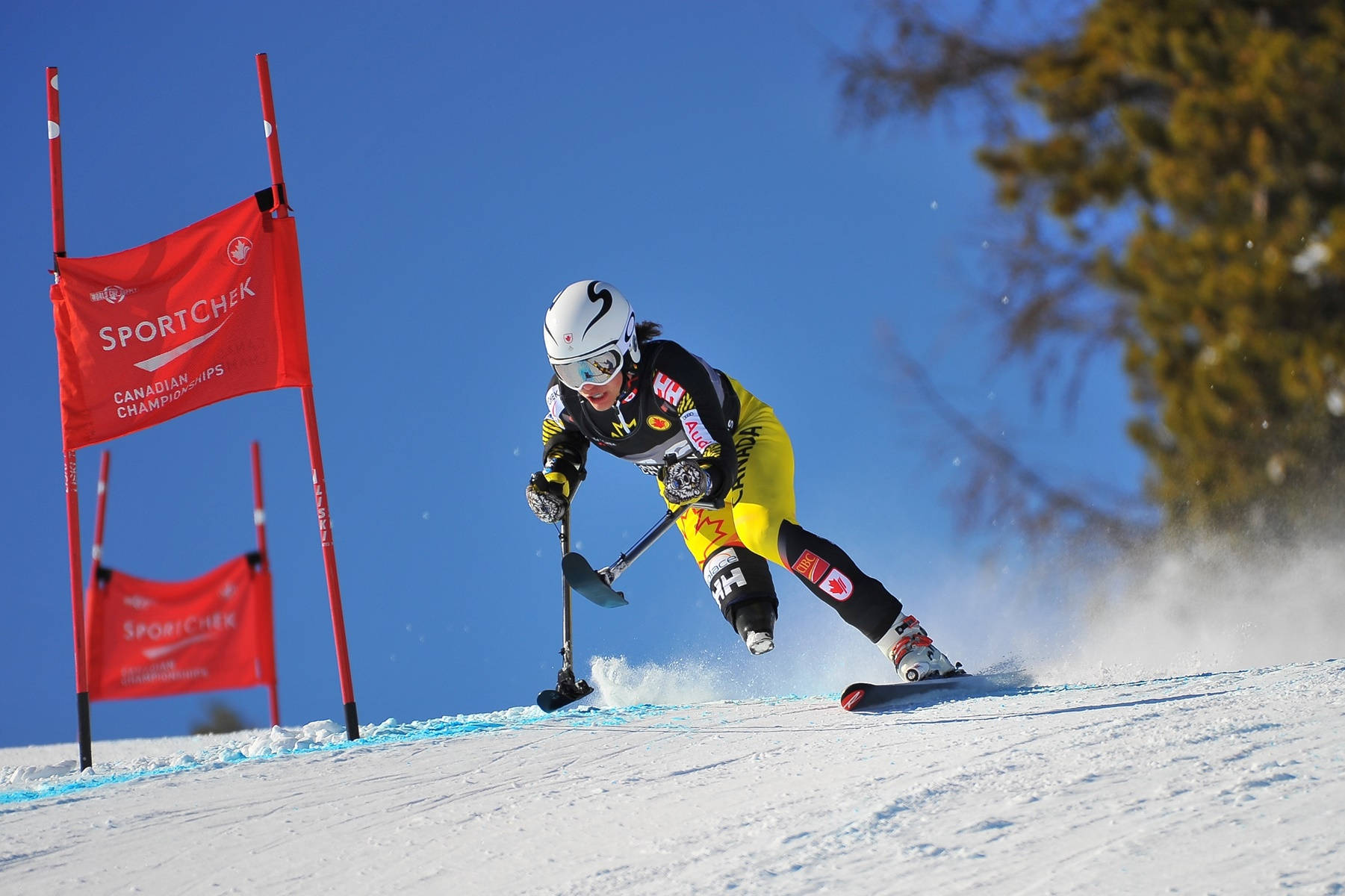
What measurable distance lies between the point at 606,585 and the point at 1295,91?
29.1 ft

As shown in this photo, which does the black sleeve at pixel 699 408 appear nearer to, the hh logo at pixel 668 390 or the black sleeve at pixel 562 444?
the hh logo at pixel 668 390

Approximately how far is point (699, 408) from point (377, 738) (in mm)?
2068

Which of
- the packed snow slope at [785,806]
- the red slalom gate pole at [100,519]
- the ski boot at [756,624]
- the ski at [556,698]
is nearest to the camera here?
the packed snow slope at [785,806]

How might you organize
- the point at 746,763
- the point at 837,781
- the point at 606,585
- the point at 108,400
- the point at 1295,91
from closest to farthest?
1. the point at 837,781
2. the point at 746,763
3. the point at 606,585
4. the point at 108,400
5. the point at 1295,91

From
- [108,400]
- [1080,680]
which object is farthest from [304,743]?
[1080,680]

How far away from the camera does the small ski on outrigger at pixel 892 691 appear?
14.0 feet

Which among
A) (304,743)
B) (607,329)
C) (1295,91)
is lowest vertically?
(304,743)

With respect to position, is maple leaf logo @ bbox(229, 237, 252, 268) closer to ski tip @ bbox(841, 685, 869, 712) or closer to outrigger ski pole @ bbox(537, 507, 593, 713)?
outrigger ski pole @ bbox(537, 507, 593, 713)

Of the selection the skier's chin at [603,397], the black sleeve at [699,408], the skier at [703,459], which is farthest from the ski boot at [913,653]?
the skier's chin at [603,397]

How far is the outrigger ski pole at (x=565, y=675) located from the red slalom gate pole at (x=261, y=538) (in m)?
6.28

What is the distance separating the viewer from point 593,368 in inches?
→ 183

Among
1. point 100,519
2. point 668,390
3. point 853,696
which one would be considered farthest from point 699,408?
point 100,519

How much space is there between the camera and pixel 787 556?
4574 mm

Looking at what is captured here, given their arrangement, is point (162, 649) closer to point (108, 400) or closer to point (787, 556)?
point (108, 400)
